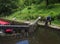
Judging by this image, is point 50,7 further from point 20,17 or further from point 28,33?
point 28,33

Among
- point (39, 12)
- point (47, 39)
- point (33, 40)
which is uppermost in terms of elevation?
point (39, 12)

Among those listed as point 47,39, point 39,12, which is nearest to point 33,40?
point 47,39

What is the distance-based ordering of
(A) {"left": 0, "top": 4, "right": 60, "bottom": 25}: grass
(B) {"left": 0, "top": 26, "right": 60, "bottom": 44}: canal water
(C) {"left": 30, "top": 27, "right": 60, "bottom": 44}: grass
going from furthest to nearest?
(A) {"left": 0, "top": 4, "right": 60, "bottom": 25}: grass → (C) {"left": 30, "top": 27, "right": 60, "bottom": 44}: grass → (B) {"left": 0, "top": 26, "right": 60, "bottom": 44}: canal water

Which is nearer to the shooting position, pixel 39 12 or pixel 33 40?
pixel 33 40

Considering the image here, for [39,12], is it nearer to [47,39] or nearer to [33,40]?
[47,39]

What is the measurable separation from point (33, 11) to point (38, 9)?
3.84ft

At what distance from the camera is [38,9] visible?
41.4m

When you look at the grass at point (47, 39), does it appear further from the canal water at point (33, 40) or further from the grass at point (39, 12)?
the grass at point (39, 12)

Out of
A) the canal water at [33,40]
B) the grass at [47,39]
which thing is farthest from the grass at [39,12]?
the canal water at [33,40]

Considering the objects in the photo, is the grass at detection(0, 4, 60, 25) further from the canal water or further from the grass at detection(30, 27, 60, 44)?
the canal water

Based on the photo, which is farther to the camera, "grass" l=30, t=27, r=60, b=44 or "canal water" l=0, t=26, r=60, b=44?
"grass" l=30, t=27, r=60, b=44

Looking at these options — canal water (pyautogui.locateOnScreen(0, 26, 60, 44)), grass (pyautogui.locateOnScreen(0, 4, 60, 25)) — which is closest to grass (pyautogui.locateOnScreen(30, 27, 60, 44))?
canal water (pyautogui.locateOnScreen(0, 26, 60, 44))

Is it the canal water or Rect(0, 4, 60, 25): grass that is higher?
Rect(0, 4, 60, 25): grass

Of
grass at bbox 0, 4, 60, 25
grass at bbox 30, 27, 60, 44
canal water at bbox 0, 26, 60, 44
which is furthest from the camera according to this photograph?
grass at bbox 0, 4, 60, 25
